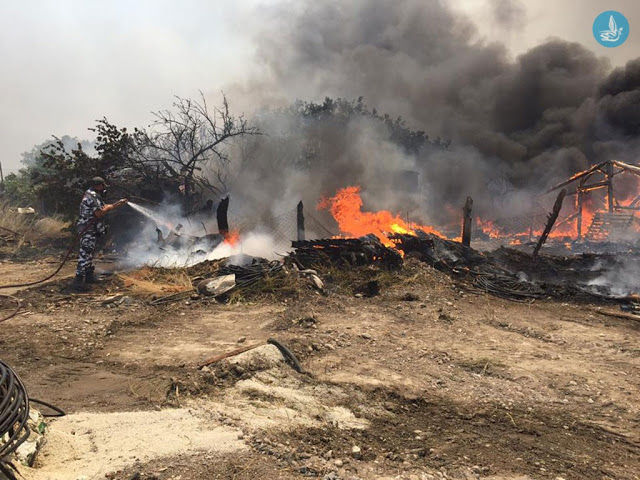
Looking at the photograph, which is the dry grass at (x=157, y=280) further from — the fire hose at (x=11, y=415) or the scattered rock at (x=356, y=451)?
the scattered rock at (x=356, y=451)

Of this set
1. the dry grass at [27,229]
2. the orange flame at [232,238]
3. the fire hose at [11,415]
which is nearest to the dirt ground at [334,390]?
the fire hose at [11,415]

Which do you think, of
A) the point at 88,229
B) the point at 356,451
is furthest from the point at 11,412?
the point at 88,229

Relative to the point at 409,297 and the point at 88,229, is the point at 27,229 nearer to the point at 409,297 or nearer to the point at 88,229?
the point at 88,229

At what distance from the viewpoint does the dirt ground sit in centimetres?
298

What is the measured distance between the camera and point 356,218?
691 inches

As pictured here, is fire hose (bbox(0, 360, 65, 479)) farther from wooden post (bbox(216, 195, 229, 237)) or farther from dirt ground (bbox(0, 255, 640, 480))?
wooden post (bbox(216, 195, 229, 237))

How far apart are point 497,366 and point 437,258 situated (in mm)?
5806

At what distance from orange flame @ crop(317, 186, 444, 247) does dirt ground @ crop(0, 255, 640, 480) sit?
8054 mm

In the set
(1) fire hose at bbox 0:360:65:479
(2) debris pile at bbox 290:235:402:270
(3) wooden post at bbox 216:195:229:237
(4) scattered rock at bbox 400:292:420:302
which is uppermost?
(3) wooden post at bbox 216:195:229:237

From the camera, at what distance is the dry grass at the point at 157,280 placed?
28.3 ft

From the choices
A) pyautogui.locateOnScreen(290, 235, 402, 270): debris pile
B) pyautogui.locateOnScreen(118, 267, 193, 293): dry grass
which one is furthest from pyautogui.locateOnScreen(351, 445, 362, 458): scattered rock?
pyautogui.locateOnScreen(290, 235, 402, 270): debris pile

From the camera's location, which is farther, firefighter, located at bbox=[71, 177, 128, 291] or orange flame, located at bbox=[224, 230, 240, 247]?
orange flame, located at bbox=[224, 230, 240, 247]

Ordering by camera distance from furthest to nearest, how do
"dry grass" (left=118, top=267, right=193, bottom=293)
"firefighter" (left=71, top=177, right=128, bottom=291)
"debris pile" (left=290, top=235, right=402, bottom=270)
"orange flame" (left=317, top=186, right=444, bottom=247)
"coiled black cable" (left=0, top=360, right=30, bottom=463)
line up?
"orange flame" (left=317, top=186, right=444, bottom=247), "debris pile" (left=290, top=235, right=402, bottom=270), "firefighter" (left=71, top=177, right=128, bottom=291), "dry grass" (left=118, top=267, right=193, bottom=293), "coiled black cable" (left=0, top=360, right=30, bottom=463)

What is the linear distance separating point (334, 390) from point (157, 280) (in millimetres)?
6774
